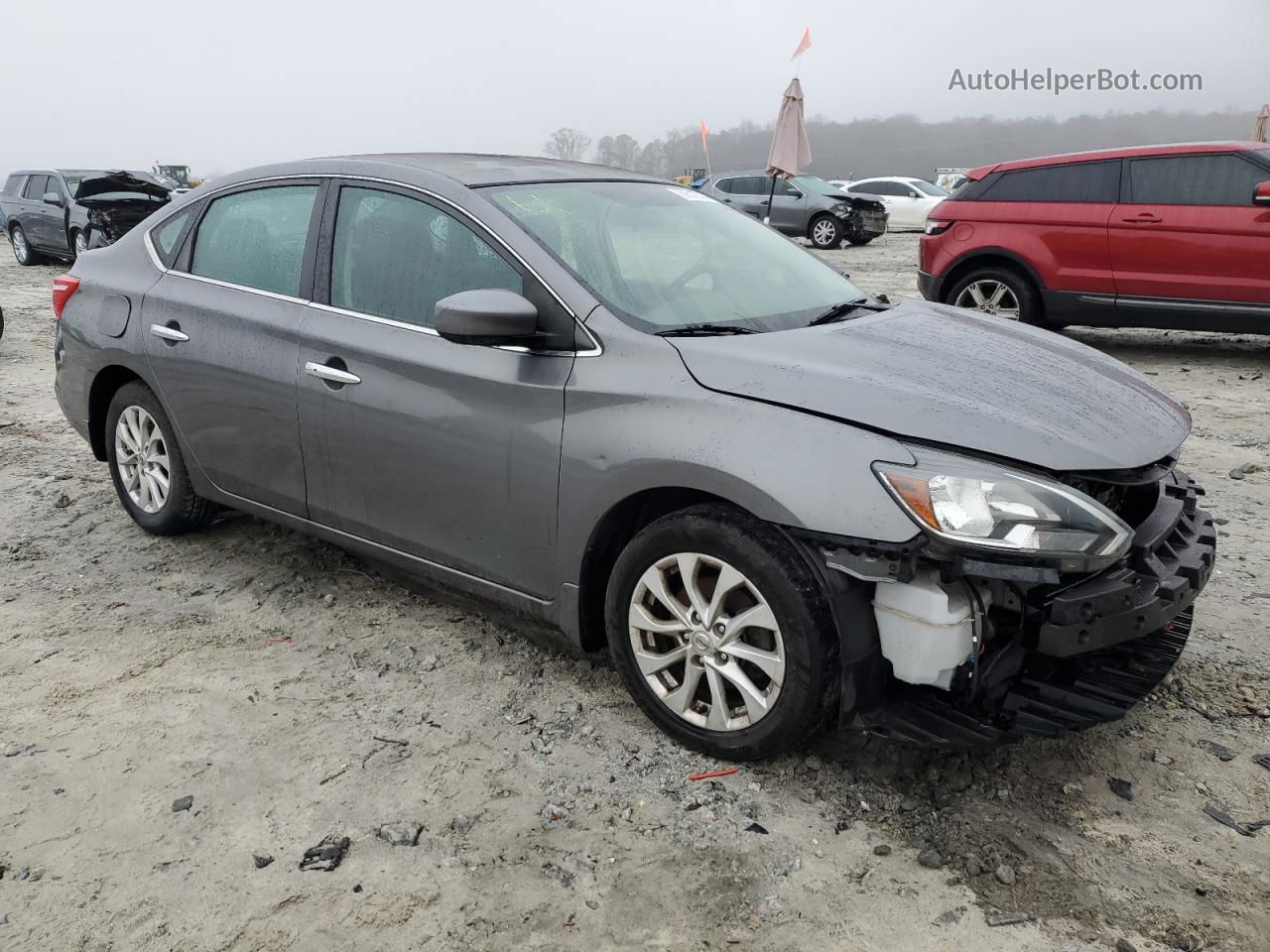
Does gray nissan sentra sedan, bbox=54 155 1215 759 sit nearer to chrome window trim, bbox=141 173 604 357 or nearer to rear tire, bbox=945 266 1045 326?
chrome window trim, bbox=141 173 604 357

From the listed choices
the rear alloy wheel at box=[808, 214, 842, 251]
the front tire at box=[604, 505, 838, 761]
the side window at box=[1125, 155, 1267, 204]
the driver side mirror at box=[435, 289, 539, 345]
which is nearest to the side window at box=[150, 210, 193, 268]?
the driver side mirror at box=[435, 289, 539, 345]

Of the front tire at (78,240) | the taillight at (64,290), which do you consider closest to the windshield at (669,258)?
the taillight at (64,290)

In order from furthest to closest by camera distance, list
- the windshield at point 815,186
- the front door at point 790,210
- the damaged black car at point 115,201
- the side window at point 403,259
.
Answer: the windshield at point 815,186
the front door at point 790,210
the damaged black car at point 115,201
the side window at point 403,259

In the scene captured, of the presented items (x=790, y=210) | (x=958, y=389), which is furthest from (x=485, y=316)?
(x=790, y=210)

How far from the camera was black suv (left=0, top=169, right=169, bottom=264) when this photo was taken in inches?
627

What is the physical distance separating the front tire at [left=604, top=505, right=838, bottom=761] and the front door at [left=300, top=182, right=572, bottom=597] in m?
0.33

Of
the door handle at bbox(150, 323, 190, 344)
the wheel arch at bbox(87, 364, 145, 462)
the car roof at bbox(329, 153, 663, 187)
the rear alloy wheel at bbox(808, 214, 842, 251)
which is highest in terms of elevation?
the rear alloy wheel at bbox(808, 214, 842, 251)

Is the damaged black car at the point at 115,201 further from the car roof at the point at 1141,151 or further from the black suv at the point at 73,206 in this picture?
the car roof at the point at 1141,151

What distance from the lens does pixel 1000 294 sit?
27.7 ft

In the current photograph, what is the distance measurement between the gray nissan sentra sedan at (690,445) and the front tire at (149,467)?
0.66ft

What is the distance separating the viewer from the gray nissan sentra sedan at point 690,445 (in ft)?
7.92

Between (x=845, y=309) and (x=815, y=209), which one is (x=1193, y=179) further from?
(x=815, y=209)

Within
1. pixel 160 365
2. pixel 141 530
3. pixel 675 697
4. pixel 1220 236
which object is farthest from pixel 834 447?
pixel 1220 236

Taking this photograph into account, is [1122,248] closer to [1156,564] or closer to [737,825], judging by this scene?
[1156,564]
